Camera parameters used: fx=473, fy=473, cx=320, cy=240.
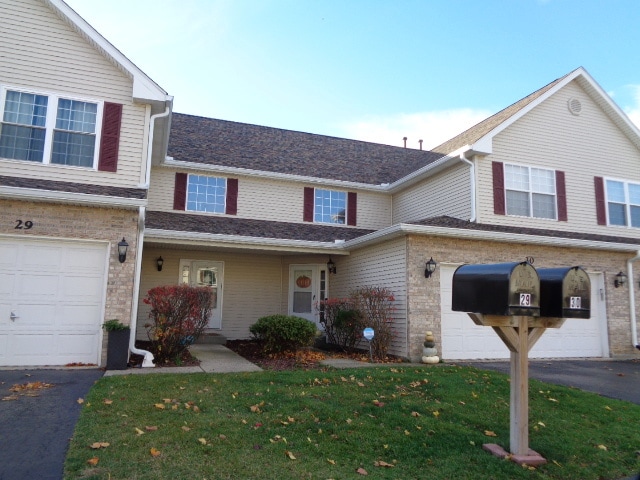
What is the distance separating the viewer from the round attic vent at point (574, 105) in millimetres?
14516

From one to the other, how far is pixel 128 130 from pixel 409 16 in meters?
7.19

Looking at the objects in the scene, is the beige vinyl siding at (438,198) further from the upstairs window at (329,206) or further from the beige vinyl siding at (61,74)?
the beige vinyl siding at (61,74)

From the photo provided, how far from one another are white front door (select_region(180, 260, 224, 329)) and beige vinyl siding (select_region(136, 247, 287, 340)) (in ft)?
0.41

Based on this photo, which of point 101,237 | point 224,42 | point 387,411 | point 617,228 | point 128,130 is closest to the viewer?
point 387,411

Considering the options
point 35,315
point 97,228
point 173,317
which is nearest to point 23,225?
point 97,228

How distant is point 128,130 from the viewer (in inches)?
407

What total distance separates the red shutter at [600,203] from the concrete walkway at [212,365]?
37.1 ft

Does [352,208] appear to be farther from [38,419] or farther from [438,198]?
[38,419]

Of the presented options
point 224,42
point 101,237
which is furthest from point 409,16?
point 101,237

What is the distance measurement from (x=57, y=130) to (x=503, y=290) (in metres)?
9.51

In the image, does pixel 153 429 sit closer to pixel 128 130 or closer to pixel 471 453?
pixel 471 453

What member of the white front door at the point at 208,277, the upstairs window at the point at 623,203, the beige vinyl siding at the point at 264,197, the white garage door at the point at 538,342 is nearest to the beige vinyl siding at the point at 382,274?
the white garage door at the point at 538,342

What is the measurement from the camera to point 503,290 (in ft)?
15.3

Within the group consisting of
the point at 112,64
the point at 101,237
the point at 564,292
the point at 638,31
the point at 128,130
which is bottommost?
the point at 564,292
